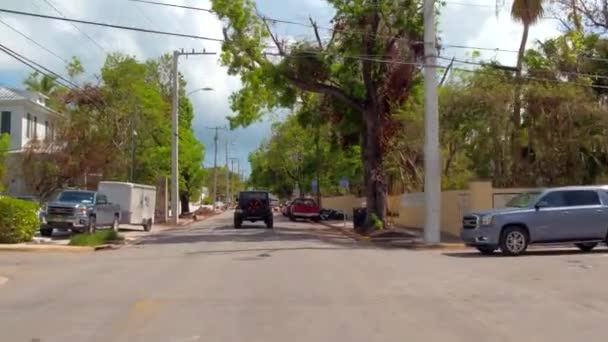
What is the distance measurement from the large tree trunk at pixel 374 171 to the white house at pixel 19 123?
21591mm

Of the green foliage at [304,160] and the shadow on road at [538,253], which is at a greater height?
the green foliage at [304,160]

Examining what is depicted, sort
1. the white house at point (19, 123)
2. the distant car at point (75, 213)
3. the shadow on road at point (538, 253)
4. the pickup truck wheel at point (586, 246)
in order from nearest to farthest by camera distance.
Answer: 1. the shadow on road at point (538, 253)
2. the pickup truck wheel at point (586, 246)
3. the distant car at point (75, 213)
4. the white house at point (19, 123)

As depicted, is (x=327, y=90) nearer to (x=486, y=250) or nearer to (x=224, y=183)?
(x=486, y=250)

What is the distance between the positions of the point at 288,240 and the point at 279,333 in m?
20.5

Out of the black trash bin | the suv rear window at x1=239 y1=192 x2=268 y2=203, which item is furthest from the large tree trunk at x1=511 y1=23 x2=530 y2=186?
the suv rear window at x1=239 y1=192 x2=268 y2=203

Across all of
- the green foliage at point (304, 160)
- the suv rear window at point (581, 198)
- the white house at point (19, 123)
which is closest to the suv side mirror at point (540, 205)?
the suv rear window at point (581, 198)

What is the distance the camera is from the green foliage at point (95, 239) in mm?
27359

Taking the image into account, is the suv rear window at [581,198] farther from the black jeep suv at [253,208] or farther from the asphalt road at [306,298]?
the black jeep suv at [253,208]

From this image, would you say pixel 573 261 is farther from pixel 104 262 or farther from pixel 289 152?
pixel 289 152

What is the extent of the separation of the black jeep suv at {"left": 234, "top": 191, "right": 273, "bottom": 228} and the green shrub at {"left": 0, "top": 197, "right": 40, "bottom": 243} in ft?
56.4

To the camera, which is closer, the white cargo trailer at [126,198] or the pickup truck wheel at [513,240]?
the pickup truck wheel at [513,240]

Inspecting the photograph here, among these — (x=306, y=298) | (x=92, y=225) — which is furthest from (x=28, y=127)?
(x=306, y=298)

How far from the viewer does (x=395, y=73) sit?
35688 mm

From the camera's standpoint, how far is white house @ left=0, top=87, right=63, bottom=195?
48.2 metres
